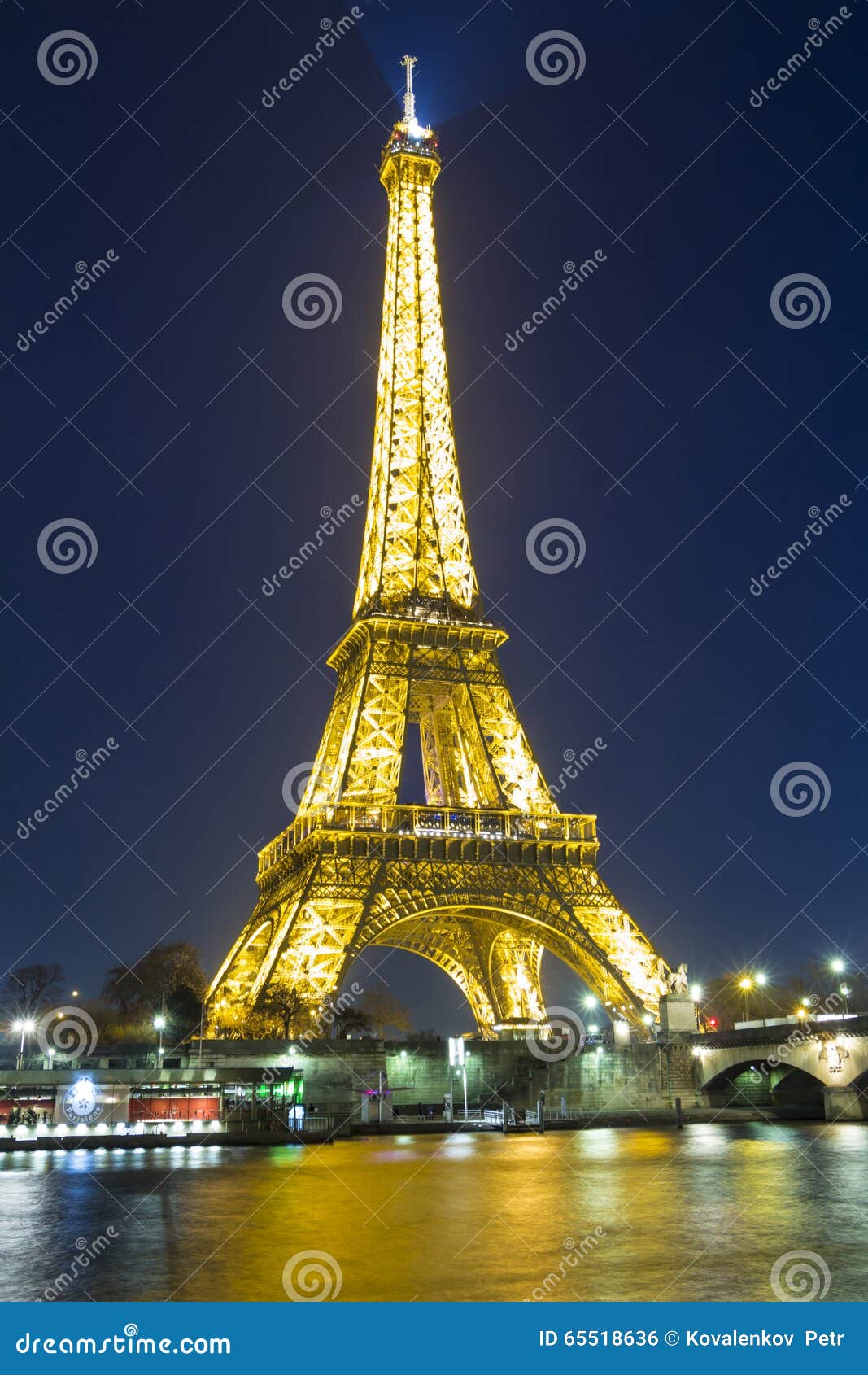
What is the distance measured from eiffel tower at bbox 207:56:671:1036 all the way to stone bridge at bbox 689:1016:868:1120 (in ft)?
12.9

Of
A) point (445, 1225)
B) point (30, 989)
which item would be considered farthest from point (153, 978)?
point (445, 1225)

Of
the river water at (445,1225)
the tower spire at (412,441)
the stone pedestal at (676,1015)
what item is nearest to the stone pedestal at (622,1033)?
the stone pedestal at (676,1015)

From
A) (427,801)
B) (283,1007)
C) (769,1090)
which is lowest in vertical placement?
(769,1090)

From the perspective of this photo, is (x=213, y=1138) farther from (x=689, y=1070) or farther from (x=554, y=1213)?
(x=554, y=1213)

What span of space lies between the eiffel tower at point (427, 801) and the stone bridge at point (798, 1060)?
12.9ft

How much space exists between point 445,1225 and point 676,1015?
37.0 meters

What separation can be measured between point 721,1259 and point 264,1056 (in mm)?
34662

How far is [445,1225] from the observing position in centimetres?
1691

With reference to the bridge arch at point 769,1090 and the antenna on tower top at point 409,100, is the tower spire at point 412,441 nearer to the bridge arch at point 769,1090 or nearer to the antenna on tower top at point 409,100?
the antenna on tower top at point 409,100

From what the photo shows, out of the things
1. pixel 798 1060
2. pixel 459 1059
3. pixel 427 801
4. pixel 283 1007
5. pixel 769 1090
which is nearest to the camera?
pixel 283 1007

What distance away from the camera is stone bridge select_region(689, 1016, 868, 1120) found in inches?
1727

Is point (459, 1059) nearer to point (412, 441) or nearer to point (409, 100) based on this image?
point (412, 441)

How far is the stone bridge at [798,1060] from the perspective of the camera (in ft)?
144

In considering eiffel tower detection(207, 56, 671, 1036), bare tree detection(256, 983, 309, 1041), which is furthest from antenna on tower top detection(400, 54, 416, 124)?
bare tree detection(256, 983, 309, 1041)
